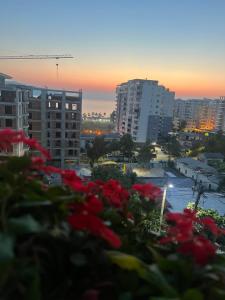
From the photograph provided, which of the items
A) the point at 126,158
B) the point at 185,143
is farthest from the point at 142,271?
the point at 185,143

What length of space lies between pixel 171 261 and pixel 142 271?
7 cm

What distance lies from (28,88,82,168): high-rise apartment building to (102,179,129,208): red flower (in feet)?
44.8

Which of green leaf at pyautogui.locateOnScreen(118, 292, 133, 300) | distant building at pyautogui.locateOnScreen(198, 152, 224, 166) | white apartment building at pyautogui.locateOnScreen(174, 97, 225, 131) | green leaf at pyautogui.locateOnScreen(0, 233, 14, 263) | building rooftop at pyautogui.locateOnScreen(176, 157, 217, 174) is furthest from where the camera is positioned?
white apartment building at pyautogui.locateOnScreen(174, 97, 225, 131)

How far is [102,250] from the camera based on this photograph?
0.51 m

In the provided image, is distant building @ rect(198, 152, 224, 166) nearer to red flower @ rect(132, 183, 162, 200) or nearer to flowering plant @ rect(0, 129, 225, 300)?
red flower @ rect(132, 183, 162, 200)

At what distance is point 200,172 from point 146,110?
12.4 meters

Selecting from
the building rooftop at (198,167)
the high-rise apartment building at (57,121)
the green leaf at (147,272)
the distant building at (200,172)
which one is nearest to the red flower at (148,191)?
the green leaf at (147,272)

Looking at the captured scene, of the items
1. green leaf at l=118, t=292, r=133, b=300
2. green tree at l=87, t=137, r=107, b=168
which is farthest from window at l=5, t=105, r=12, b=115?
green leaf at l=118, t=292, r=133, b=300

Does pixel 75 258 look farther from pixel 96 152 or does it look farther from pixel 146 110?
pixel 146 110

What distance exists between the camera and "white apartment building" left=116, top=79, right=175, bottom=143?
85.5 ft

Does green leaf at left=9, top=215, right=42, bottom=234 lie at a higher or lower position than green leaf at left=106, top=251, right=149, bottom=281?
higher

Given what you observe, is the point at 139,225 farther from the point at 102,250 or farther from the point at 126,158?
the point at 126,158

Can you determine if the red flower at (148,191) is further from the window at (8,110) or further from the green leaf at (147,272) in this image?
the window at (8,110)

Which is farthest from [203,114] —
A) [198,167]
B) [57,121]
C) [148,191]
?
[148,191]
